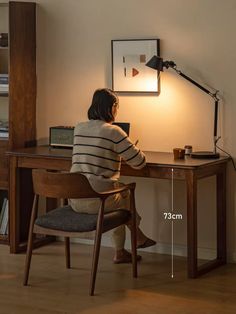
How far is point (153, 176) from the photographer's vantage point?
15.4ft

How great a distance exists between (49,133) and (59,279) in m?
1.30

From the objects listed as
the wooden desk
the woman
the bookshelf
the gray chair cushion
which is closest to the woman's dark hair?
the woman

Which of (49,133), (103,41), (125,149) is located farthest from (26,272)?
(103,41)

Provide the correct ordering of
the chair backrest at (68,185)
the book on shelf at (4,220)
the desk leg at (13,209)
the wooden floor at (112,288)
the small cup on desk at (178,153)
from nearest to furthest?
the wooden floor at (112,288) < the chair backrest at (68,185) < the small cup on desk at (178,153) < the desk leg at (13,209) < the book on shelf at (4,220)

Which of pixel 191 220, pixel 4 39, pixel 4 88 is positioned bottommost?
pixel 191 220

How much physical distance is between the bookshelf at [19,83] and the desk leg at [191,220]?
143 centimetres

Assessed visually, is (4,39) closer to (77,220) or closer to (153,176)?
(153,176)

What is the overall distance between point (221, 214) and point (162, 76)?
1.03 m

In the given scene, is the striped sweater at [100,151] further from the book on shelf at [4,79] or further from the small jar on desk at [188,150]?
the book on shelf at [4,79]

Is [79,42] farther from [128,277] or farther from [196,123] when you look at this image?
[128,277]

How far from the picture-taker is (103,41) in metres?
5.34

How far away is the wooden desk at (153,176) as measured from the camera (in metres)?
4.59

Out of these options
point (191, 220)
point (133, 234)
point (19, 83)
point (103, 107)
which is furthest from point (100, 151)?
point (19, 83)

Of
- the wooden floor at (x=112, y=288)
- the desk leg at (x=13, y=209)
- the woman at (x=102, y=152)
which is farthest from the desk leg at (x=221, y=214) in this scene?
the desk leg at (x=13, y=209)
